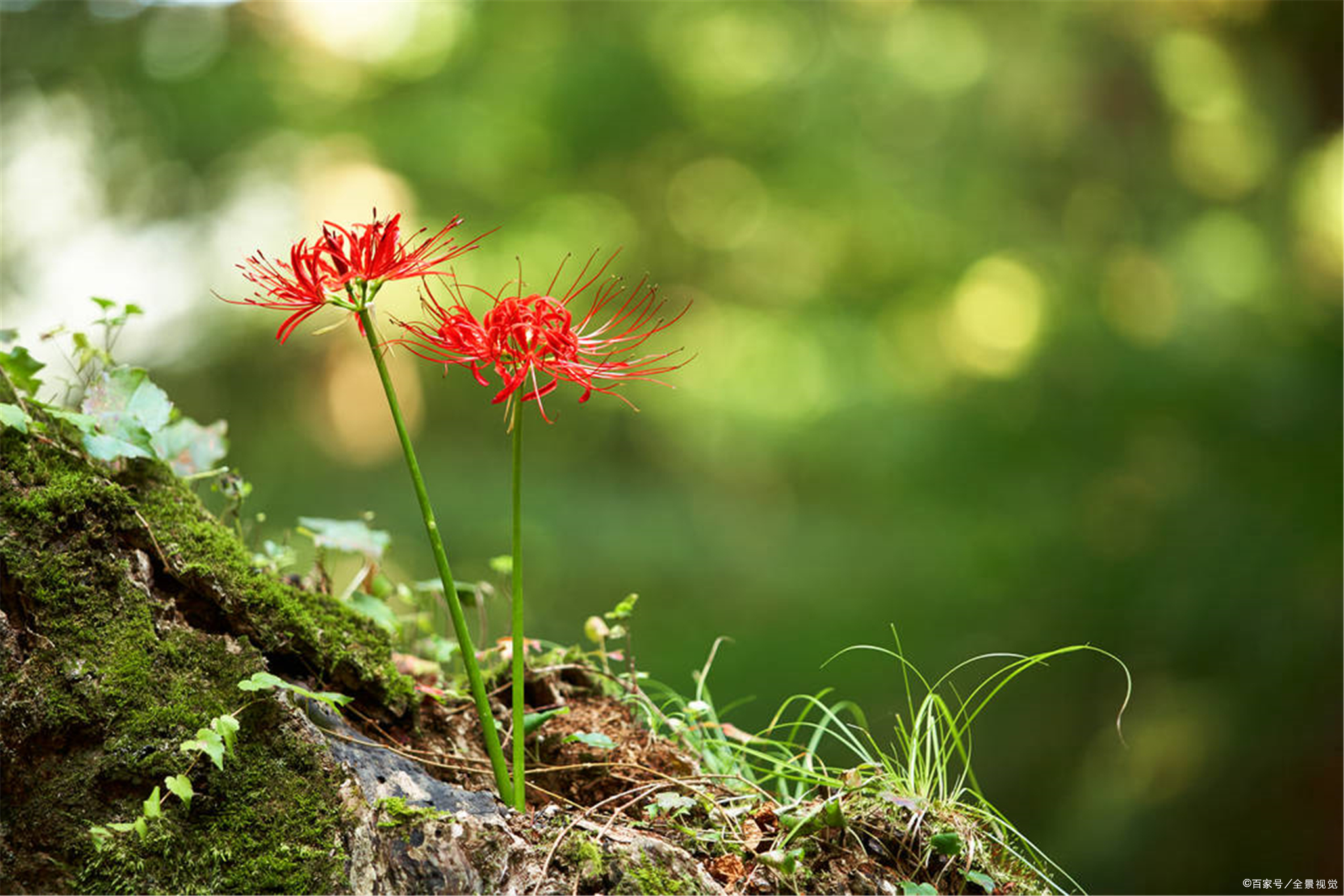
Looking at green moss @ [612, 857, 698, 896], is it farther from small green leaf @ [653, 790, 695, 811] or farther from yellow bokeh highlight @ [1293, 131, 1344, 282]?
yellow bokeh highlight @ [1293, 131, 1344, 282]

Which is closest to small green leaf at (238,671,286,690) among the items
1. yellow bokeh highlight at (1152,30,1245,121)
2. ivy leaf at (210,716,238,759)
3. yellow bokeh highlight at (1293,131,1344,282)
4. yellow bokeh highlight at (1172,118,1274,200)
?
ivy leaf at (210,716,238,759)

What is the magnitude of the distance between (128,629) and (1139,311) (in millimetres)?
2408

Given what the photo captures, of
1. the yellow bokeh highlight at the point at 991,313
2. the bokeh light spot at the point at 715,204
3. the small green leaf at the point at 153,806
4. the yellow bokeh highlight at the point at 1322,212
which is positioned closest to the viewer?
the small green leaf at the point at 153,806

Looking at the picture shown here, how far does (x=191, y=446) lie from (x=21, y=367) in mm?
195

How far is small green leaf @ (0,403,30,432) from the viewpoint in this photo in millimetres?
725

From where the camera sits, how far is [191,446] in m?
0.99

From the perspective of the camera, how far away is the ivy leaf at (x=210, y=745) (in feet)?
2.04

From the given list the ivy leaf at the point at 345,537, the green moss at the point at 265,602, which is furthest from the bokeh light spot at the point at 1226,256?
the green moss at the point at 265,602

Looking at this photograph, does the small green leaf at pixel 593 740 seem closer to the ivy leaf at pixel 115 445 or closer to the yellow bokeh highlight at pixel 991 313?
the ivy leaf at pixel 115 445

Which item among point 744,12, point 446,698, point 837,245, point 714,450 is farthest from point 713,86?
point 446,698

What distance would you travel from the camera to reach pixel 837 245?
3049 millimetres

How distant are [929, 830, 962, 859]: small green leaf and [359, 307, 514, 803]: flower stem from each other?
0.31 m

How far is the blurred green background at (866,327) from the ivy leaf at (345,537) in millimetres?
1354

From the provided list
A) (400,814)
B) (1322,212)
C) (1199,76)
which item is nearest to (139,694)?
(400,814)
